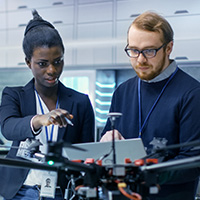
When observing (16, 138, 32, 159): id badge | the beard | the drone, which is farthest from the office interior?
the drone

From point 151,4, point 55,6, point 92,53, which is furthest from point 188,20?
point 55,6

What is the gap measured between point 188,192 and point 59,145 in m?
0.69

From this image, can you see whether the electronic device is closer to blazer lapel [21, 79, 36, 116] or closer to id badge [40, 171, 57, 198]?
id badge [40, 171, 57, 198]

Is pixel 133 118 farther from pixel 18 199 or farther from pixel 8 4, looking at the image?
pixel 8 4

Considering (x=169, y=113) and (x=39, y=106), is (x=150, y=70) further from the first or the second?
(x=39, y=106)

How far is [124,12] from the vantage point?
13.2 ft

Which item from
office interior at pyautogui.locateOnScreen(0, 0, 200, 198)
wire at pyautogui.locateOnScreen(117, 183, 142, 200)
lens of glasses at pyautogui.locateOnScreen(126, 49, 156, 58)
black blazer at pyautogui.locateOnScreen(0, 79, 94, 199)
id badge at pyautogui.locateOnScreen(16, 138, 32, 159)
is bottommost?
wire at pyautogui.locateOnScreen(117, 183, 142, 200)

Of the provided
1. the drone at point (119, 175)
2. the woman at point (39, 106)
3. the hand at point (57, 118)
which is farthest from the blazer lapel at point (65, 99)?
the drone at point (119, 175)

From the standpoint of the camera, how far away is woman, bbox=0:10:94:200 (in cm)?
156

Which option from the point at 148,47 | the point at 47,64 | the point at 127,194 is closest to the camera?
the point at 127,194

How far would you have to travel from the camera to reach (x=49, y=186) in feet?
4.85

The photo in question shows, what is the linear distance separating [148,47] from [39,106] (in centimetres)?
59

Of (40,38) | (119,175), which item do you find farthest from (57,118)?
(40,38)

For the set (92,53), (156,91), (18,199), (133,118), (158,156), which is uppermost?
(92,53)
